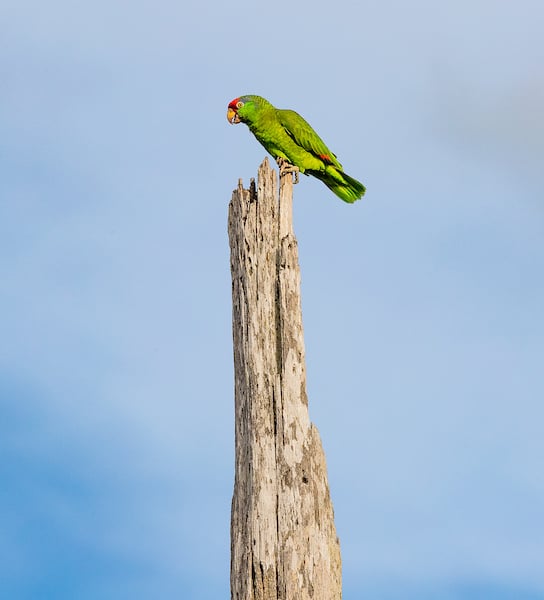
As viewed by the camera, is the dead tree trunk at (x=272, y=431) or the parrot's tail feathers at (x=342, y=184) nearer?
the dead tree trunk at (x=272, y=431)

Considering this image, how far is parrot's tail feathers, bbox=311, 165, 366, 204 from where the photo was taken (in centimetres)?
1046

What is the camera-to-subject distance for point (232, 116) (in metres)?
10.4

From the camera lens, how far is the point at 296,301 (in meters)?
7.40

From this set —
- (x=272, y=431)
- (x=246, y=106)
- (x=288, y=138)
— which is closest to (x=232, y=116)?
(x=246, y=106)

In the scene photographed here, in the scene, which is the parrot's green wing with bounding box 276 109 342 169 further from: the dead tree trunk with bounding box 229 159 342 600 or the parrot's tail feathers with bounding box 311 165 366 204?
the dead tree trunk with bounding box 229 159 342 600

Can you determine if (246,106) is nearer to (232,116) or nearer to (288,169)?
(232,116)

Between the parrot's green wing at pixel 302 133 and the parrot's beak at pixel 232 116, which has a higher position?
the parrot's beak at pixel 232 116

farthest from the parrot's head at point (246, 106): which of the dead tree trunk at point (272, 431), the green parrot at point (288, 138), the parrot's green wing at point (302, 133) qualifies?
the dead tree trunk at point (272, 431)

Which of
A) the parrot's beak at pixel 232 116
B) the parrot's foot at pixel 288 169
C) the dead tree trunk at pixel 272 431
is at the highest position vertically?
the parrot's beak at pixel 232 116

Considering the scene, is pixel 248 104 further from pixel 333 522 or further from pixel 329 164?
pixel 333 522

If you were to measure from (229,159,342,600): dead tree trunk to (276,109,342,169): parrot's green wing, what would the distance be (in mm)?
2430

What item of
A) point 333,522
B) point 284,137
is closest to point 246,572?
point 333,522

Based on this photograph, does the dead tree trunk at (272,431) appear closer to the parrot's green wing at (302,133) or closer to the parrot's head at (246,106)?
the parrot's green wing at (302,133)

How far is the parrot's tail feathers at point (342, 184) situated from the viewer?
412 inches
